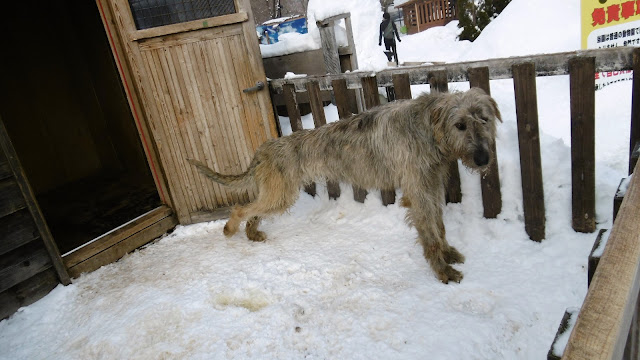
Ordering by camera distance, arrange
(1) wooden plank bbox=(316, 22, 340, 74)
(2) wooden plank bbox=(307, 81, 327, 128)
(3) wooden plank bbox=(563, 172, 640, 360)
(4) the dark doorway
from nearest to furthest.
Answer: (3) wooden plank bbox=(563, 172, 640, 360) → (2) wooden plank bbox=(307, 81, 327, 128) → (1) wooden plank bbox=(316, 22, 340, 74) → (4) the dark doorway

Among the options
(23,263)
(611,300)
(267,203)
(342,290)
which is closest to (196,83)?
(267,203)

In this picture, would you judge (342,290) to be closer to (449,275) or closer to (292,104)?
(449,275)

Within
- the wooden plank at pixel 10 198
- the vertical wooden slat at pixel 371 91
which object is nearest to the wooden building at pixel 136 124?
the wooden plank at pixel 10 198

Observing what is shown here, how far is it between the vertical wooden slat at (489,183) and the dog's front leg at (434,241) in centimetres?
48

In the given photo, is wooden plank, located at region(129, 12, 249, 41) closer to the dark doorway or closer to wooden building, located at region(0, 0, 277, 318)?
wooden building, located at region(0, 0, 277, 318)

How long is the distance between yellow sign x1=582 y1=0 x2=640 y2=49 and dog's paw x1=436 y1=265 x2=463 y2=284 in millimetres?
4729

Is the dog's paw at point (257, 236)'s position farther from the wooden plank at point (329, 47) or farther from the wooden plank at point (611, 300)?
the wooden plank at point (611, 300)

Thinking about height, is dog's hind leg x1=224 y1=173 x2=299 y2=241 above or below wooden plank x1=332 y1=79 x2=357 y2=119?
below

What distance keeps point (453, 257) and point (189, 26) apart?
11.2ft

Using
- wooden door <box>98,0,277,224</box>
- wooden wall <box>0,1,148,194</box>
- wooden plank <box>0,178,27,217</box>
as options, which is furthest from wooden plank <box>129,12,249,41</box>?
wooden wall <box>0,1,148,194</box>

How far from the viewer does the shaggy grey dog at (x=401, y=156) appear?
8.81 feet

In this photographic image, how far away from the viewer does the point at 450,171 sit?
3.58 m

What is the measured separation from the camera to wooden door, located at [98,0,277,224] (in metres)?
4.22

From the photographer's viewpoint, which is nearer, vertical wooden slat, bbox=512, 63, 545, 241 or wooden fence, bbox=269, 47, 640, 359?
wooden fence, bbox=269, 47, 640, 359
